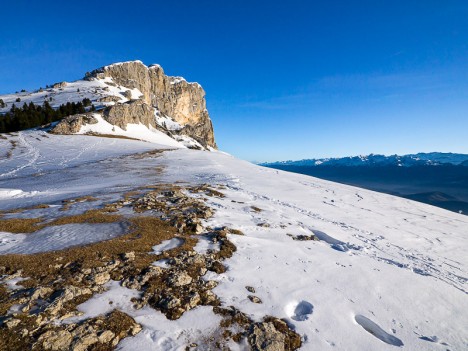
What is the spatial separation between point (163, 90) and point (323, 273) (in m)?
185

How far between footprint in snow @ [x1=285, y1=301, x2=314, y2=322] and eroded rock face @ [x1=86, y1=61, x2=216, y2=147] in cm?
11631

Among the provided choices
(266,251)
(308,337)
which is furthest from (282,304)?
(266,251)

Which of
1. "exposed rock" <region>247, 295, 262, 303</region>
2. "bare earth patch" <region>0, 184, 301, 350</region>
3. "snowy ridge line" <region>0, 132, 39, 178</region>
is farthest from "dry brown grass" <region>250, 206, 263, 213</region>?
"snowy ridge line" <region>0, 132, 39, 178</region>

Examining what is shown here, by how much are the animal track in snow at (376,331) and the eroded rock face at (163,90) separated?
117 m

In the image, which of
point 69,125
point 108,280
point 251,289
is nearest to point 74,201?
point 108,280

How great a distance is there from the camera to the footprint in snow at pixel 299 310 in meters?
7.50

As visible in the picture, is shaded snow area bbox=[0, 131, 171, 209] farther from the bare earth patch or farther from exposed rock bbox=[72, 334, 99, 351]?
exposed rock bbox=[72, 334, 99, 351]

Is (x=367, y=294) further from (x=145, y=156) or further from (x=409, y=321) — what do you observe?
(x=145, y=156)

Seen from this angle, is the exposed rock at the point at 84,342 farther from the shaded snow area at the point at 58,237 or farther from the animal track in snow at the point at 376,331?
the animal track in snow at the point at 376,331

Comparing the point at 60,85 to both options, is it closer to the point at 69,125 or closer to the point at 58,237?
the point at 69,125

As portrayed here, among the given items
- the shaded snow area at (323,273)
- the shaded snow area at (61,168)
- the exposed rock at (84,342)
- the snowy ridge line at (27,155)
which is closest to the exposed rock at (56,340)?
the exposed rock at (84,342)

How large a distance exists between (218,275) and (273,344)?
3.18 meters

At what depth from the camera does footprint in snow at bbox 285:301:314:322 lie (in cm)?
750

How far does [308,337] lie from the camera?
6695 mm
